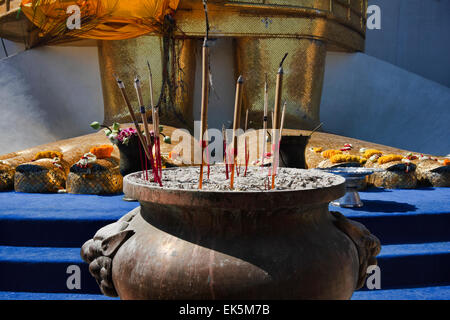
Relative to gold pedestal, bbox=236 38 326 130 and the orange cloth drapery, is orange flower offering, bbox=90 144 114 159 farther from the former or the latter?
gold pedestal, bbox=236 38 326 130

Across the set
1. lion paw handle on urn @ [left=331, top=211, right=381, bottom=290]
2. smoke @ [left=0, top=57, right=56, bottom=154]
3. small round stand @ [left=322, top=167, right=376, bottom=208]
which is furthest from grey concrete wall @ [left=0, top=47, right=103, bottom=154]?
lion paw handle on urn @ [left=331, top=211, right=381, bottom=290]

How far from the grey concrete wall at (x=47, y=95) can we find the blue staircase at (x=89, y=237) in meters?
2.45

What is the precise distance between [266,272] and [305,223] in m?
0.16

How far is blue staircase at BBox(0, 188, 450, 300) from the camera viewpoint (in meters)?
1.62

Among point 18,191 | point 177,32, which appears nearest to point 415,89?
point 177,32

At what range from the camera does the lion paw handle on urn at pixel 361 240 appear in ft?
3.30

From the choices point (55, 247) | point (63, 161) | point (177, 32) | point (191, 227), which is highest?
point (177, 32)

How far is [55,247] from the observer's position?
5.99 feet

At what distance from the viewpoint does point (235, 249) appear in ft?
2.67

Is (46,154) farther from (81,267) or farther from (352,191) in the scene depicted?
(352,191)

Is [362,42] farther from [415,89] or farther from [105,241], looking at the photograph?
[105,241]

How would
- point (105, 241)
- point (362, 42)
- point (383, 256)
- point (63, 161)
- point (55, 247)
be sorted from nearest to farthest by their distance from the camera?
point (105, 241), point (383, 256), point (55, 247), point (63, 161), point (362, 42)

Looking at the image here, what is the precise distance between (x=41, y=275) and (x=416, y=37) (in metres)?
6.31

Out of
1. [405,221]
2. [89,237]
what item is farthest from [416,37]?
[89,237]
